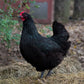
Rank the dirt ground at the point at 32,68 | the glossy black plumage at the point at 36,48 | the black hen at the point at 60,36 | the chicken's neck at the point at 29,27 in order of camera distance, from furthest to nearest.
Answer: the black hen at the point at 60,36
the dirt ground at the point at 32,68
the chicken's neck at the point at 29,27
the glossy black plumage at the point at 36,48

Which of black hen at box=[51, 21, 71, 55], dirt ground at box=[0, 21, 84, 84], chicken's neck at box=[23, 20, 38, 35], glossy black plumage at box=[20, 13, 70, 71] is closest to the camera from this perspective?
glossy black plumage at box=[20, 13, 70, 71]

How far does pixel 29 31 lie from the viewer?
13.0 feet

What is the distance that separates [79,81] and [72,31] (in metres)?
4.55

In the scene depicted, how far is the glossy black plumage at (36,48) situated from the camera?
12.5 feet

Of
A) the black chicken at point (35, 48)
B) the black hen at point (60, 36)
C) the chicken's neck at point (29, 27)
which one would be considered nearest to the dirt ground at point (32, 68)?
the black chicken at point (35, 48)

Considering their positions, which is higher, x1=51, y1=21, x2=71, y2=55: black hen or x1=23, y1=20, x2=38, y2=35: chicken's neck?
x1=23, y1=20, x2=38, y2=35: chicken's neck

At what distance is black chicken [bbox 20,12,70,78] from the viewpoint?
12.5ft

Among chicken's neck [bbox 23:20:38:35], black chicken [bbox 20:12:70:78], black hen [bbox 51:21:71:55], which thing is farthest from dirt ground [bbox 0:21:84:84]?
chicken's neck [bbox 23:20:38:35]

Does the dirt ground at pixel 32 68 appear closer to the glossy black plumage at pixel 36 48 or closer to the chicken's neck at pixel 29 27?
the glossy black plumage at pixel 36 48

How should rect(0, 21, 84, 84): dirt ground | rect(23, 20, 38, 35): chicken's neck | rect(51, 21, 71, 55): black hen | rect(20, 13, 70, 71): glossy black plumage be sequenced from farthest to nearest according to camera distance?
rect(51, 21, 71, 55): black hen
rect(0, 21, 84, 84): dirt ground
rect(23, 20, 38, 35): chicken's neck
rect(20, 13, 70, 71): glossy black plumage

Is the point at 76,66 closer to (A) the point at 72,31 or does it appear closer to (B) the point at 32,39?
(B) the point at 32,39

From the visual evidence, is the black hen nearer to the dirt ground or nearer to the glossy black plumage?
the glossy black plumage

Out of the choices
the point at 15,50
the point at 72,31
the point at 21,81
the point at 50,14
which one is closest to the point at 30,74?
the point at 21,81

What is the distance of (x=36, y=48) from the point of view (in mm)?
3807
